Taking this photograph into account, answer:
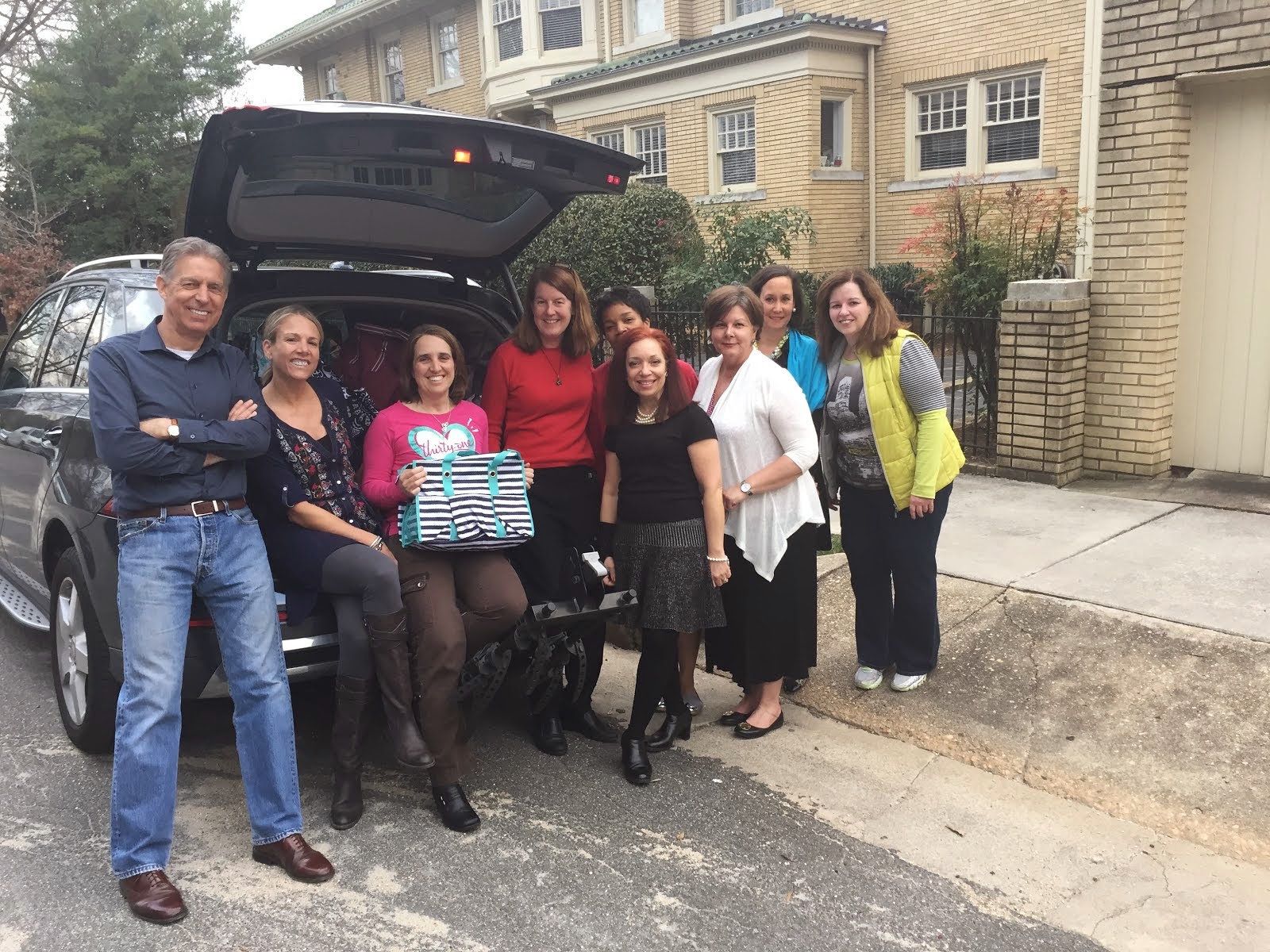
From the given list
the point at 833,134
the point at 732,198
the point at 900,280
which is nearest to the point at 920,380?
the point at 900,280

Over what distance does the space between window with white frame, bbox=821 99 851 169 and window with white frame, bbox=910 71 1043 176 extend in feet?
3.34

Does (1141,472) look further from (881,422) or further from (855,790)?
(855,790)

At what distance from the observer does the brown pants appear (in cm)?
351

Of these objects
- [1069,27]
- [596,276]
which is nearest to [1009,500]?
[596,276]

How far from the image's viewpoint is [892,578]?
4.64 m

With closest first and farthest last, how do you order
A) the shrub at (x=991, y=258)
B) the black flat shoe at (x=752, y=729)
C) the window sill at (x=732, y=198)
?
the black flat shoe at (x=752, y=729) < the shrub at (x=991, y=258) < the window sill at (x=732, y=198)

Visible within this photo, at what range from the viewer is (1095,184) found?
6715 millimetres

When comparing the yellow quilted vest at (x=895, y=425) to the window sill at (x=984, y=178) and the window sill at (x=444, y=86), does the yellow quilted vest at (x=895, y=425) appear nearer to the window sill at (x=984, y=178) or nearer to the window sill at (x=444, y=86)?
the window sill at (x=984, y=178)

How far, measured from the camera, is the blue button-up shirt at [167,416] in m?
3.06

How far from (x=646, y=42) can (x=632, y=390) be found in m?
16.5

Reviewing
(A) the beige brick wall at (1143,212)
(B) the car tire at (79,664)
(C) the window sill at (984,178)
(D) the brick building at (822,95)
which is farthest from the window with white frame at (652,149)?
(B) the car tire at (79,664)

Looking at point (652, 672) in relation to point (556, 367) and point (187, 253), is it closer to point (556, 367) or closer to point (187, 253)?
point (556, 367)

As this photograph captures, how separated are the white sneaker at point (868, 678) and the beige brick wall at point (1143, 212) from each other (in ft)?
10.7

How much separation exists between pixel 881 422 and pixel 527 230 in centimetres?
175
